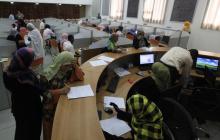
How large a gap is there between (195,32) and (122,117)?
6.69 m

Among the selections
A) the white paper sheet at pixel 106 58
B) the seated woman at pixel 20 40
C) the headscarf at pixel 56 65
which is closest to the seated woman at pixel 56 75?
the headscarf at pixel 56 65

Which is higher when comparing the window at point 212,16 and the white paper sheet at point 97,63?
the window at point 212,16

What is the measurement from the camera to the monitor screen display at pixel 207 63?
3.48m

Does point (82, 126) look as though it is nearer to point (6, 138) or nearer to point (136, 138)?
point (136, 138)

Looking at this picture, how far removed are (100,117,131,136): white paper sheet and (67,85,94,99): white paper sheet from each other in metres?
0.34

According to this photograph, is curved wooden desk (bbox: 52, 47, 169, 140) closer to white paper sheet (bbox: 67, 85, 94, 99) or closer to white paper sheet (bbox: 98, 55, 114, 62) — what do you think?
white paper sheet (bbox: 67, 85, 94, 99)

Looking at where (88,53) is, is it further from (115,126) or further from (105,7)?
(105,7)

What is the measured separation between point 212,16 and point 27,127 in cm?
720

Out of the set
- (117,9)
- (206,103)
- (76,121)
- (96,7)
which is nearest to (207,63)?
(206,103)

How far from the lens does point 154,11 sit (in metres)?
8.74

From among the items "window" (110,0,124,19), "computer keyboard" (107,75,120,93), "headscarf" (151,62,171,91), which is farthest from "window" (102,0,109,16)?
"headscarf" (151,62,171,91)

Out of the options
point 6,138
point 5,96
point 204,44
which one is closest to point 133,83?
point 6,138

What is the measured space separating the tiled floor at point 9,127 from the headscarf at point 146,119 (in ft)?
5.52

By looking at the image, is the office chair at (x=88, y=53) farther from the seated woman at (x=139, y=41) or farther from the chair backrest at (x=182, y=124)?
the chair backrest at (x=182, y=124)
